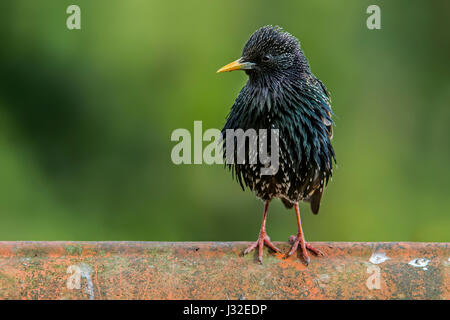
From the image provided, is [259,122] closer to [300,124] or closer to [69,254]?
[300,124]

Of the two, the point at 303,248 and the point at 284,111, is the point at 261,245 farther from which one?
the point at 284,111

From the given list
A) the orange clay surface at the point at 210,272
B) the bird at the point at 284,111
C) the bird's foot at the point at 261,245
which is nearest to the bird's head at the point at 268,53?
the bird at the point at 284,111

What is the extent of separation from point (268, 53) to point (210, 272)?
122cm

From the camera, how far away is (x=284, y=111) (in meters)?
3.46

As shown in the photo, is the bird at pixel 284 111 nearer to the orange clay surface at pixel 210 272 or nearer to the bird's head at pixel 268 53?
the bird's head at pixel 268 53

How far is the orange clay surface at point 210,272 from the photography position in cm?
285

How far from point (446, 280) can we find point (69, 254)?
1656mm

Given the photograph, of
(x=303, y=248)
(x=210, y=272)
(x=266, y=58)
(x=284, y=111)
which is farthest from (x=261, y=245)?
(x=266, y=58)

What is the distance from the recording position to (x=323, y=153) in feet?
11.6

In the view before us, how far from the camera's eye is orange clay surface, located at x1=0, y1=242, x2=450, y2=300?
2.85m

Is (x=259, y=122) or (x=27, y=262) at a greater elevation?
(x=259, y=122)

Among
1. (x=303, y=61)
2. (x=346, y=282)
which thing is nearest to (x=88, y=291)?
(x=346, y=282)

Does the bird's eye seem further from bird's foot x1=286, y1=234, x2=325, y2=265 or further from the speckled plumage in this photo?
bird's foot x1=286, y1=234, x2=325, y2=265

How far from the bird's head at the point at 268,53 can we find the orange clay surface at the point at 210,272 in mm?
967
